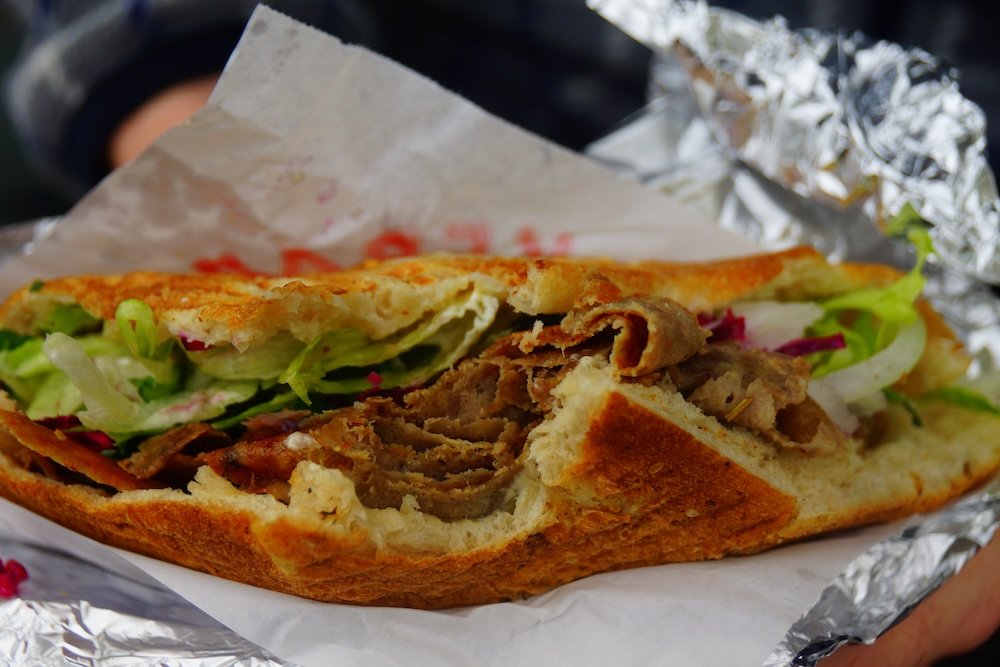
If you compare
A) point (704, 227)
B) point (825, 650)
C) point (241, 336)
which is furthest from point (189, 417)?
point (704, 227)

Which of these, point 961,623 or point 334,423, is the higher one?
point 334,423

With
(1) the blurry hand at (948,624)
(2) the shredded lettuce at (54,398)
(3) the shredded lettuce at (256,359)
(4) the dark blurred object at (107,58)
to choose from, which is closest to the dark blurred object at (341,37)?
(4) the dark blurred object at (107,58)

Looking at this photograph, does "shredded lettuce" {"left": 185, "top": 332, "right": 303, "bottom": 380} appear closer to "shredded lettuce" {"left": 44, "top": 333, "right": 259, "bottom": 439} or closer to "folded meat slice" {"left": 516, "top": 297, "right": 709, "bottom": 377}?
"shredded lettuce" {"left": 44, "top": 333, "right": 259, "bottom": 439}

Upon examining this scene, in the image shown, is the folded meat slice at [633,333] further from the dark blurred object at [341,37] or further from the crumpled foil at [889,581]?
the dark blurred object at [341,37]

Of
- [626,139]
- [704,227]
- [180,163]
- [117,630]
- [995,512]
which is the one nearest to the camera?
[117,630]

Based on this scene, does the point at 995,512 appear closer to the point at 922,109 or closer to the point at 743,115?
the point at 922,109
